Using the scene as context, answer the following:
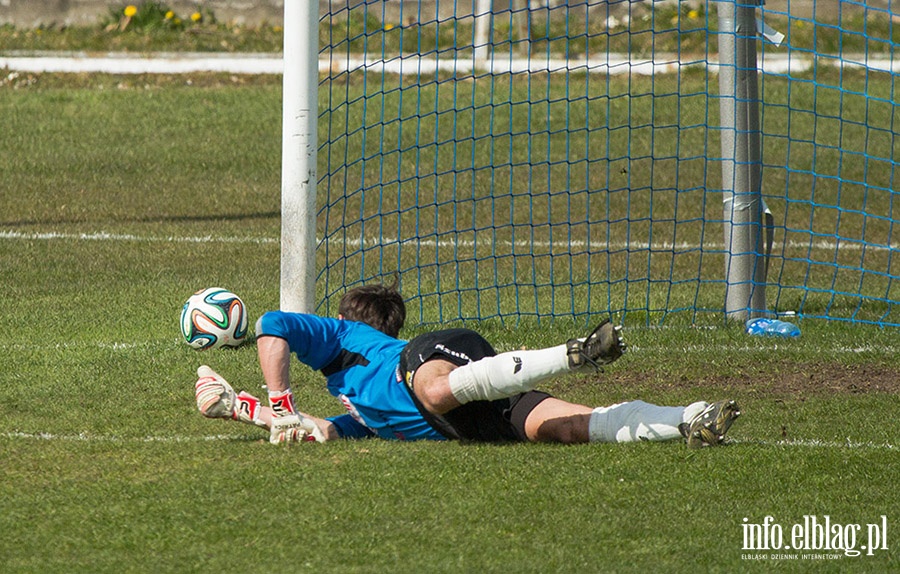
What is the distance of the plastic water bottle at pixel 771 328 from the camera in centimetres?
862

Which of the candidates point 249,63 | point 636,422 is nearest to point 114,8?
point 249,63

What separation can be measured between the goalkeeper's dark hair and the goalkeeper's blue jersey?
0.59ft

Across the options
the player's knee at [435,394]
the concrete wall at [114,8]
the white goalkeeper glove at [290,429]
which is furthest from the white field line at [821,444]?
the concrete wall at [114,8]

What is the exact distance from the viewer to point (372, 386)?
240 inches

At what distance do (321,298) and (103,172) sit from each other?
20.1ft

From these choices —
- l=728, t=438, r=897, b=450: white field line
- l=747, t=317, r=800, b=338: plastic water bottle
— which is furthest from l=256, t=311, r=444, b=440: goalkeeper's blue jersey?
l=747, t=317, r=800, b=338: plastic water bottle

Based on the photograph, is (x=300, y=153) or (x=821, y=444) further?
(x=300, y=153)

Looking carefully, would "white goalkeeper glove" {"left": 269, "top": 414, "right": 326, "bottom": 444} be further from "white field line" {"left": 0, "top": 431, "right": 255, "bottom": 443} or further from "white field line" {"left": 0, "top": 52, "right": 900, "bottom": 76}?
"white field line" {"left": 0, "top": 52, "right": 900, "bottom": 76}

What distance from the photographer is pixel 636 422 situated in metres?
6.08

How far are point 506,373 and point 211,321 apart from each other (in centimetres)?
283

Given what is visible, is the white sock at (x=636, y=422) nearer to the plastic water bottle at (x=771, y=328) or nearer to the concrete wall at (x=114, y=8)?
the plastic water bottle at (x=771, y=328)

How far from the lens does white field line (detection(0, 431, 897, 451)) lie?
6176 mm

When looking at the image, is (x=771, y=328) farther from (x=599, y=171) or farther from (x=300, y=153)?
(x=599, y=171)

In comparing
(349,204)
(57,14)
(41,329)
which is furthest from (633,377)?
(57,14)
